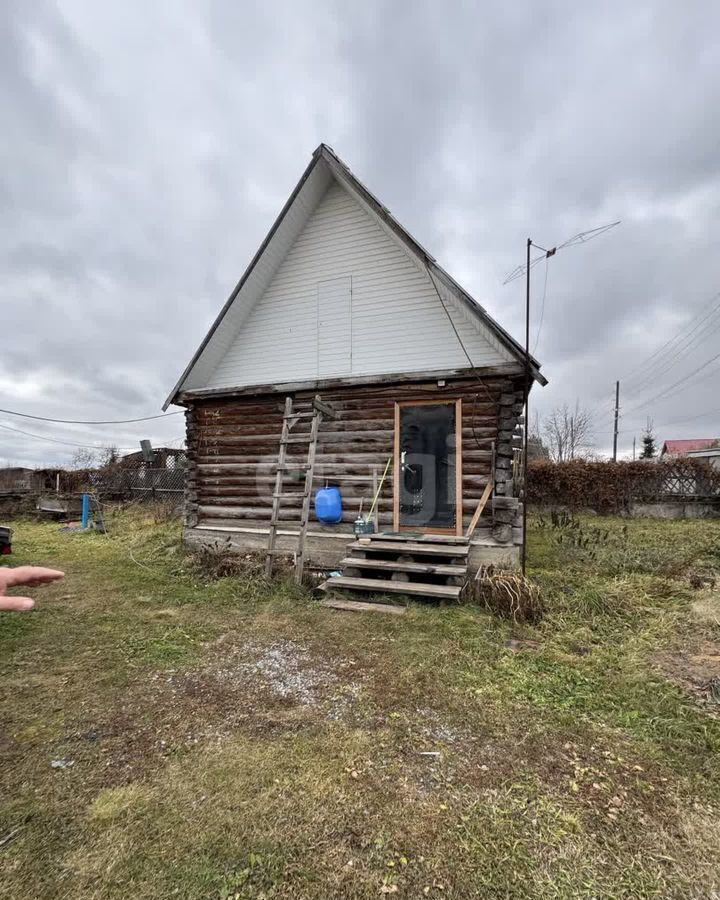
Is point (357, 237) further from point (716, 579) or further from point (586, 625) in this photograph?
point (716, 579)

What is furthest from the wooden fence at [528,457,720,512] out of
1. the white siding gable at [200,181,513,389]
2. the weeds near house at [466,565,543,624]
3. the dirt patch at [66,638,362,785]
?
the dirt patch at [66,638,362,785]

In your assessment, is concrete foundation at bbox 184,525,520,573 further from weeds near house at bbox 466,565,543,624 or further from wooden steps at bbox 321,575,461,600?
wooden steps at bbox 321,575,461,600

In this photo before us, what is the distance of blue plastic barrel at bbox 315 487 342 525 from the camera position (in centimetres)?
745

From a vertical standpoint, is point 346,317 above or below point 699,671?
above

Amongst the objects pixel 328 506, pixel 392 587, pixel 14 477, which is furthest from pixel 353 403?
pixel 14 477

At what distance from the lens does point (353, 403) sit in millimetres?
7844

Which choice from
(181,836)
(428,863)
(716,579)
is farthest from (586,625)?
(181,836)

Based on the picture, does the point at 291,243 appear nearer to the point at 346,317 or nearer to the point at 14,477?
the point at 346,317

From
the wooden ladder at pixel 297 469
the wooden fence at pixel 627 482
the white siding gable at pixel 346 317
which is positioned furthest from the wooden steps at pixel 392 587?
the wooden fence at pixel 627 482

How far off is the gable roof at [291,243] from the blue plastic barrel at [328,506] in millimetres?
3609

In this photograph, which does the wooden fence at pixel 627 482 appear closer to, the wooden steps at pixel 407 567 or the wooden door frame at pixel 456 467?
the wooden door frame at pixel 456 467

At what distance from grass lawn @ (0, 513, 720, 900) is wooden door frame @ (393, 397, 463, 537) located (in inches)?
73.5

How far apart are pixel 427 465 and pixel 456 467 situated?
1.75 meters

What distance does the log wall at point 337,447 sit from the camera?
Answer: 6934 mm
